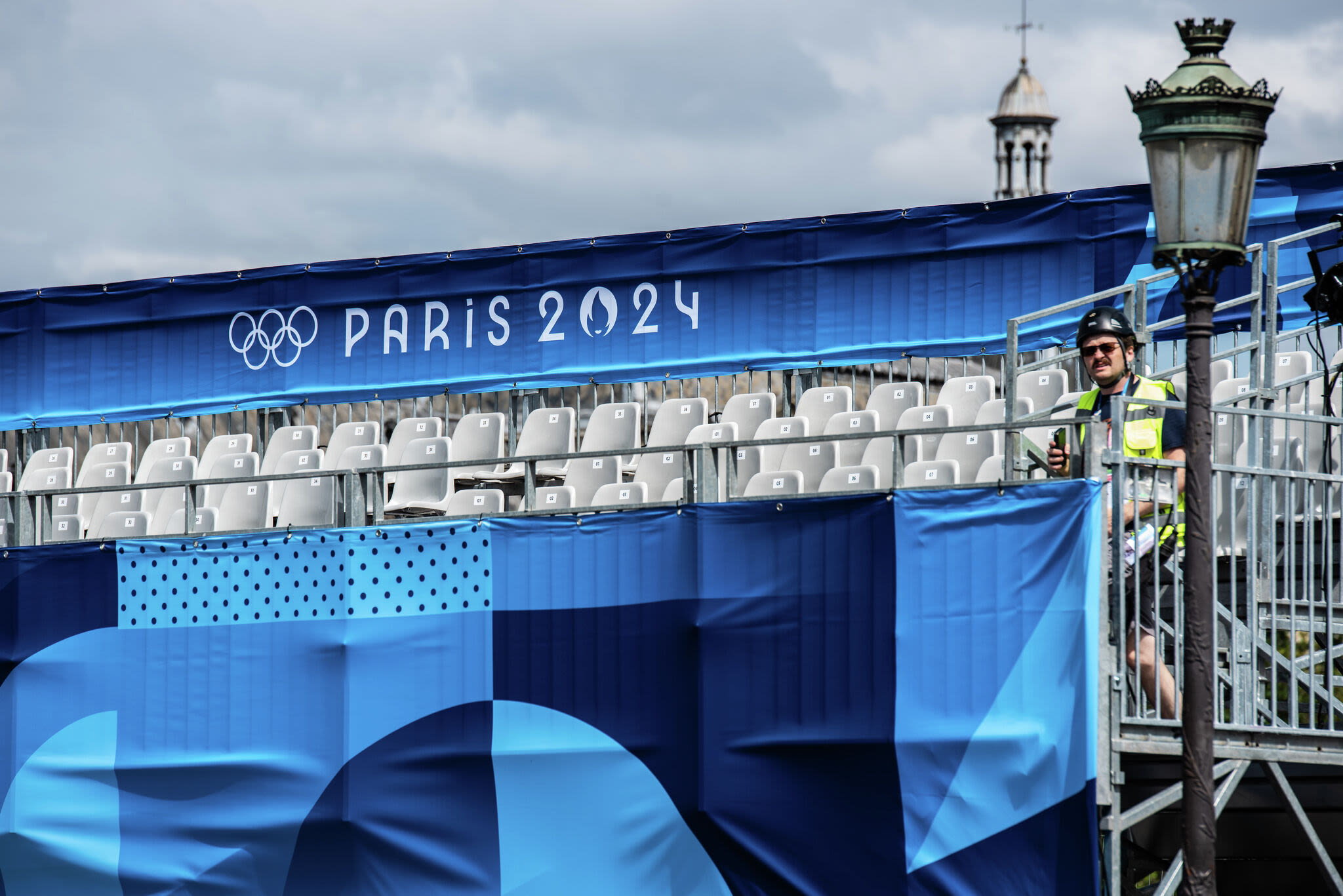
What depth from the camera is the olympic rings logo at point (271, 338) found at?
15023mm

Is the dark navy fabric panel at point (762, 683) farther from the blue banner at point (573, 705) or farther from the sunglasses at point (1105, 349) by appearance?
the sunglasses at point (1105, 349)

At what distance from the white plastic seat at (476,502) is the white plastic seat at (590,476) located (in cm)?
52

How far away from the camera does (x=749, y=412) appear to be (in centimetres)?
1267

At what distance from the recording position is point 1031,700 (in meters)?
8.73

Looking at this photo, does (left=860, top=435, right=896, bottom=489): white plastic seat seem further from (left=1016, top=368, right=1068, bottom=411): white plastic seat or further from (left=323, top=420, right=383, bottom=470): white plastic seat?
(left=323, top=420, right=383, bottom=470): white plastic seat

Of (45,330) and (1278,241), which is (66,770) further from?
(1278,241)

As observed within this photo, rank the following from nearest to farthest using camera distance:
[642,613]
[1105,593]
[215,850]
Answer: [1105,593] → [642,613] → [215,850]

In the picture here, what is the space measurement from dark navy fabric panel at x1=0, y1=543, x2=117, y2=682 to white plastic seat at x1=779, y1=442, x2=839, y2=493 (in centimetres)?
455

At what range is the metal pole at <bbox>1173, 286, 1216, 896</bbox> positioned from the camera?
6395mm

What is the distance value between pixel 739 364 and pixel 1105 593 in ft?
17.8

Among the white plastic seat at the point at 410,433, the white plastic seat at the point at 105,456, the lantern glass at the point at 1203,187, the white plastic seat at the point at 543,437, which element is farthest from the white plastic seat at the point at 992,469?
the white plastic seat at the point at 105,456

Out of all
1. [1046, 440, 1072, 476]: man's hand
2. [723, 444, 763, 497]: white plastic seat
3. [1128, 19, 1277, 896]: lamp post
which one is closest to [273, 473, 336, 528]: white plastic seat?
[723, 444, 763, 497]: white plastic seat

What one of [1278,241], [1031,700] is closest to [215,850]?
[1031,700]

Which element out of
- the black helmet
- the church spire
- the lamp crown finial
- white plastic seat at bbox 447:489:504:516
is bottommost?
white plastic seat at bbox 447:489:504:516
